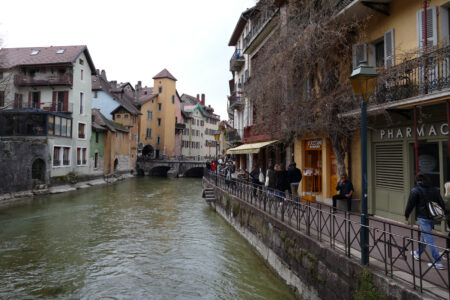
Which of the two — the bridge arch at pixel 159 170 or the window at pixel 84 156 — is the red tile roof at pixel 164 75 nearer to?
the bridge arch at pixel 159 170

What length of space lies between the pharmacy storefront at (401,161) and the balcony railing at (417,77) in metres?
0.85

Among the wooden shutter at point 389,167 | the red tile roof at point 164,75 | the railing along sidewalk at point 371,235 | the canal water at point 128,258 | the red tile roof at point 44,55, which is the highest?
the red tile roof at point 164,75

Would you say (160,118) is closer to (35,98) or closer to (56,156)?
(35,98)

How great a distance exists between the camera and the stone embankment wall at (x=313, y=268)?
4.94m

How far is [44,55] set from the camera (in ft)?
118

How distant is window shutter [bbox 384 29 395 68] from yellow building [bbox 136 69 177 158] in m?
54.5

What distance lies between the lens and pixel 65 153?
32.3 meters

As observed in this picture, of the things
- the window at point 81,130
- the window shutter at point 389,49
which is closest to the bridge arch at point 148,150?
the window at point 81,130

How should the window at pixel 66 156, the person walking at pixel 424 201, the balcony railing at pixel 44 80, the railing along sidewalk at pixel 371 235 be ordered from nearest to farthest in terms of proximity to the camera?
the railing along sidewalk at pixel 371 235, the person walking at pixel 424 201, the window at pixel 66 156, the balcony railing at pixel 44 80

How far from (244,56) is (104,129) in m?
21.6

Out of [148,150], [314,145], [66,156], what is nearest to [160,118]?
[148,150]

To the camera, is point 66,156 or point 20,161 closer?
point 20,161

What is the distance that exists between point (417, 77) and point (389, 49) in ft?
6.52

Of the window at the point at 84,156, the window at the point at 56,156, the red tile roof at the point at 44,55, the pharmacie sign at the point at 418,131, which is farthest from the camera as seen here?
the window at the point at 84,156
